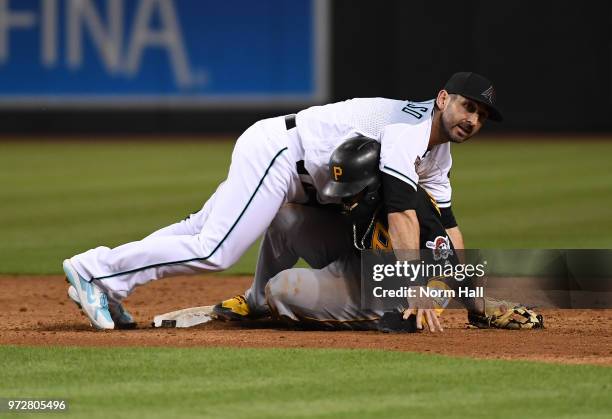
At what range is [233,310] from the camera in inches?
243

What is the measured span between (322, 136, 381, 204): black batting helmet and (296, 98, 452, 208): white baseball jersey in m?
0.07

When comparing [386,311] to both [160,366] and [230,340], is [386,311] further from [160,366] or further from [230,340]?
[160,366]

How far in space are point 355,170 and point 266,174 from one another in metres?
0.45

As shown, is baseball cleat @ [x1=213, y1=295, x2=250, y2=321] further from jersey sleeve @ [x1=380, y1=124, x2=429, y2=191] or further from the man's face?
the man's face

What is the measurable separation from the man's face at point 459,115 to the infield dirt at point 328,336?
2.97 ft

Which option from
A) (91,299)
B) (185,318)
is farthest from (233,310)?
(91,299)

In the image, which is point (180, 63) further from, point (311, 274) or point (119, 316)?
point (311, 274)

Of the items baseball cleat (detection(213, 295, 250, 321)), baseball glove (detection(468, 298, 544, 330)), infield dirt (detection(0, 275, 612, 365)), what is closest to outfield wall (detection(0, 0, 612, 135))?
infield dirt (detection(0, 275, 612, 365))

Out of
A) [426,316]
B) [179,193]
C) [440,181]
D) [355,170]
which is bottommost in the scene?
[179,193]

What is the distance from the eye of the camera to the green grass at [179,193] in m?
9.65

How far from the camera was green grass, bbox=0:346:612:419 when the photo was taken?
4051 mm

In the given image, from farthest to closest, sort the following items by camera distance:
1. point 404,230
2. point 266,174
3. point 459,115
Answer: point 266,174 < point 459,115 < point 404,230

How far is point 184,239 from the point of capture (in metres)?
5.54

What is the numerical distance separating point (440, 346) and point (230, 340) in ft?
3.02
